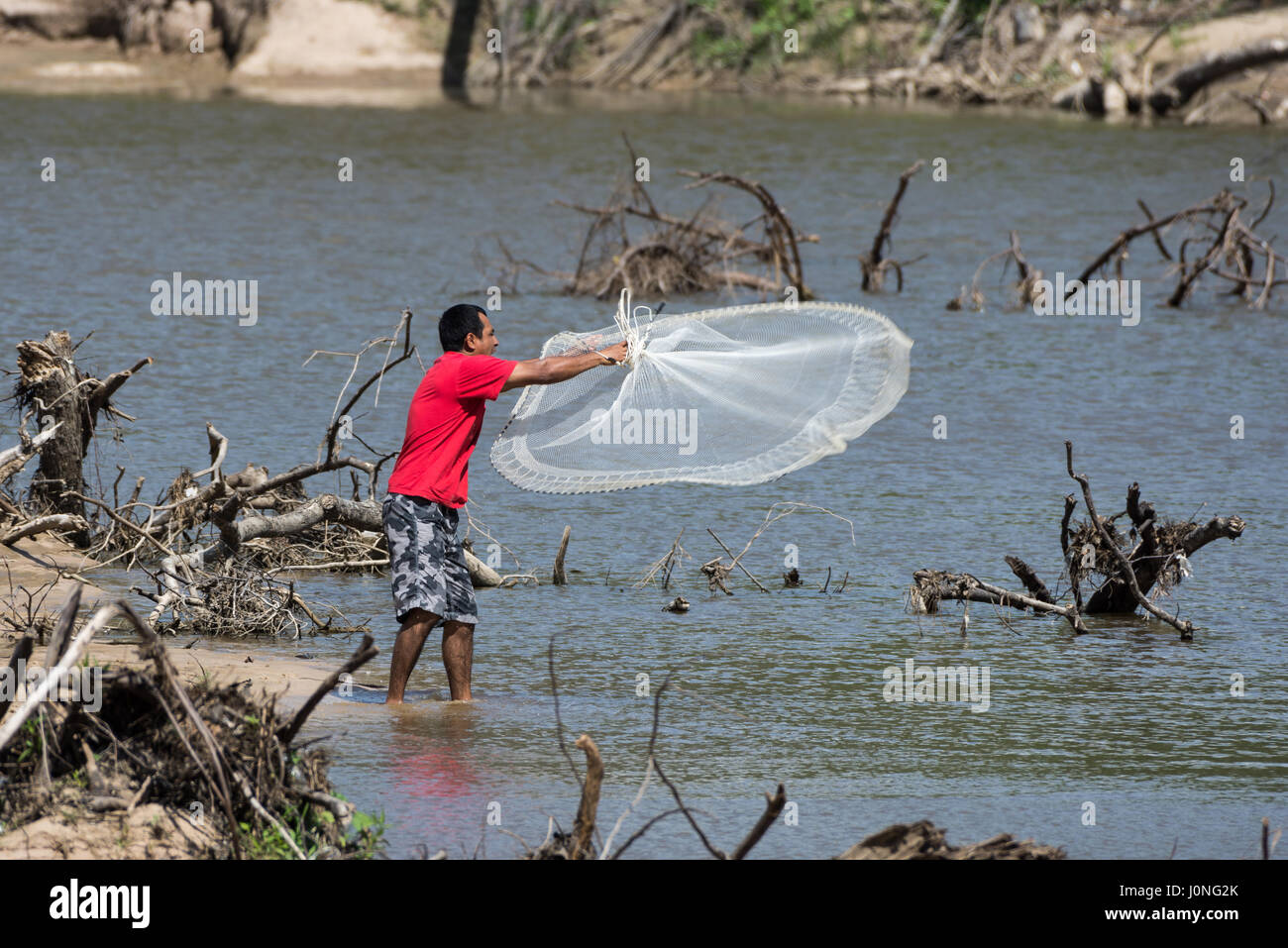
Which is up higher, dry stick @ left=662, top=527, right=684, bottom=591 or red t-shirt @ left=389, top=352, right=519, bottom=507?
red t-shirt @ left=389, top=352, right=519, bottom=507

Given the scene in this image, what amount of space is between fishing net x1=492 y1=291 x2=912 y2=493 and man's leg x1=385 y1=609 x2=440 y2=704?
→ 901mm

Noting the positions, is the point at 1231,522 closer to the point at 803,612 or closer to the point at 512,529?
the point at 803,612

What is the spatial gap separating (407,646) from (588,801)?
8.21 ft

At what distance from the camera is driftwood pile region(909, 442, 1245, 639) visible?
29.0 ft

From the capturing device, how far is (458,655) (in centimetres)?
745

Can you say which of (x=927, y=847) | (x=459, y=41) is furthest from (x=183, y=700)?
(x=459, y=41)

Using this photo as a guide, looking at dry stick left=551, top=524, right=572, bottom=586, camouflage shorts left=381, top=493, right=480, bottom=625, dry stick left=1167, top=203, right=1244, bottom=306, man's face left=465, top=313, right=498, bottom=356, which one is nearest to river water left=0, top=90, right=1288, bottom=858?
dry stick left=551, top=524, right=572, bottom=586

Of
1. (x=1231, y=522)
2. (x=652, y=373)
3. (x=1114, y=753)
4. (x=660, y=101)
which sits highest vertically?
(x=660, y=101)

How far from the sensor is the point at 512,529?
1076cm

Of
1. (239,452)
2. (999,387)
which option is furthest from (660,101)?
(239,452)

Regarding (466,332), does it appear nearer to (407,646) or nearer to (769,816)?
(407,646)

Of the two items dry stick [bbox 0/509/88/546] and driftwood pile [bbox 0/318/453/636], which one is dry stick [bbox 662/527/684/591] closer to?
driftwood pile [bbox 0/318/453/636]

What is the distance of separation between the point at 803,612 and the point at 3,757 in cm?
456

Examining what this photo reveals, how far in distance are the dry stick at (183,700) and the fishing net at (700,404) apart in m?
2.88
